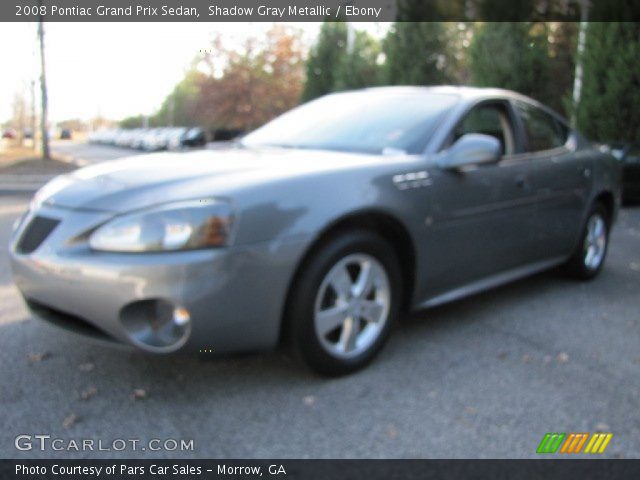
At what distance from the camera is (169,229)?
2615 millimetres

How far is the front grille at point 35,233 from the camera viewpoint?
281cm

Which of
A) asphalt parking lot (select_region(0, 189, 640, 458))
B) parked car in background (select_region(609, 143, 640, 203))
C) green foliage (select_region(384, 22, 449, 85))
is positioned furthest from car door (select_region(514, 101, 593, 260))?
green foliage (select_region(384, 22, 449, 85))

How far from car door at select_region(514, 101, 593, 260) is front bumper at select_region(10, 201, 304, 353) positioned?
2.15m

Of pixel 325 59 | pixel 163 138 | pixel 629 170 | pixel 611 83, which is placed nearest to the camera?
pixel 629 170

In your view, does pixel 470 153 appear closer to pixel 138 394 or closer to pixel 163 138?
pixel 138 394

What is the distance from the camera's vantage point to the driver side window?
3.87 m

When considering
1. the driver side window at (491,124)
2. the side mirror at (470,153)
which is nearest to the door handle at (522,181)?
the driver side window at (491,124)

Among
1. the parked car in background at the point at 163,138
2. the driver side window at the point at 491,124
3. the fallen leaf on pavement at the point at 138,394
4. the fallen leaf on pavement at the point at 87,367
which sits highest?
the driver side window at the point at 491,124

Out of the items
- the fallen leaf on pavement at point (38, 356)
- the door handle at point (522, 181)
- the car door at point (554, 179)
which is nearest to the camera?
the fallen leaf on pavement at point (38, 356)

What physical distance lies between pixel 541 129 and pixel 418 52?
14.4 metres

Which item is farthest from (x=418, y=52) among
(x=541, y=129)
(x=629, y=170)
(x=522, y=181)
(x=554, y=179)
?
(x=522, y=181)

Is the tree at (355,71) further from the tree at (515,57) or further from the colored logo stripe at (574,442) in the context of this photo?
the colored logo stripe at (574,442)
